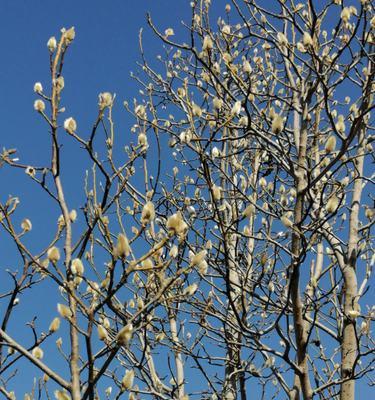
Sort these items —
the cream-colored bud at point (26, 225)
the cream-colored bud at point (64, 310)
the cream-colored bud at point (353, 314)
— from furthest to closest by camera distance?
1. the cream-colored bud at point (353, 314)
2. the cream-colored bud at point (26, 225)
3. the cream-colored bud at point (64, 310)

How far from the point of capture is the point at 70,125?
2428mm

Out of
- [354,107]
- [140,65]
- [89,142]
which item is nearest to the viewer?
[89,142]

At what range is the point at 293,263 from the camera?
3.22 m

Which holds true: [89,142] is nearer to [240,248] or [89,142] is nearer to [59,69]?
[59,69]

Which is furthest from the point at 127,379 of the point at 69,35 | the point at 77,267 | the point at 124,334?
the point at 69,35

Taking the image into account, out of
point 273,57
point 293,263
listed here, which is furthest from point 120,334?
point 273,57

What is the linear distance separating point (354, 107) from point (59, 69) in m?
2.42

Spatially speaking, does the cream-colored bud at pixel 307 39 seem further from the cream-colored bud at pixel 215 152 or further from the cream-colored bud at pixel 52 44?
the cream-colored bud at pixel 52 44

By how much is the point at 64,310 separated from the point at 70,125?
0.80m

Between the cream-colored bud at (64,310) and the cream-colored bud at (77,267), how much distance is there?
126mm

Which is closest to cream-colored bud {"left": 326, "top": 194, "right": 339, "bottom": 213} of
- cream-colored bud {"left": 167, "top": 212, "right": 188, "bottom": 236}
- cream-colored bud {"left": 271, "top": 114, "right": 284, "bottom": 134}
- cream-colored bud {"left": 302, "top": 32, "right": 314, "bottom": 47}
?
cream-colored bud {"left": 271, "top": 114, "right": 284, "bottom": 134}

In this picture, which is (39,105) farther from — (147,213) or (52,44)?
(147,213)

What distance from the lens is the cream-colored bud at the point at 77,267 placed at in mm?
2119

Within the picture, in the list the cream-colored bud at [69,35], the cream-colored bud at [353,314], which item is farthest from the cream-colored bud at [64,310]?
the cream-colored bud at [353,314]
